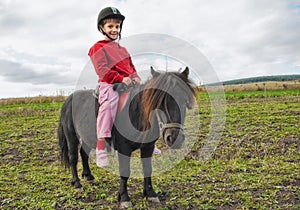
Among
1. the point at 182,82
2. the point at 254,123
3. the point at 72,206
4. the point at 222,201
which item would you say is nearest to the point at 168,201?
the point at 222,201

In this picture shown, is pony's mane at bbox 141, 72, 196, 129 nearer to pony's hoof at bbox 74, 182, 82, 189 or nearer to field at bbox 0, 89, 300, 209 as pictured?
field at bbox 0, 89, 300, 209

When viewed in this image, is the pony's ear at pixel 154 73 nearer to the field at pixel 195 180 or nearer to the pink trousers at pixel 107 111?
the pink trousers at pixel 107 111

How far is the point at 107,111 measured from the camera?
A: 3.44 metres

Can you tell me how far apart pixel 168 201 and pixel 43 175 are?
2697 mm

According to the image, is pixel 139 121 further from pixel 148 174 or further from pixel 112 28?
pixel 112 28

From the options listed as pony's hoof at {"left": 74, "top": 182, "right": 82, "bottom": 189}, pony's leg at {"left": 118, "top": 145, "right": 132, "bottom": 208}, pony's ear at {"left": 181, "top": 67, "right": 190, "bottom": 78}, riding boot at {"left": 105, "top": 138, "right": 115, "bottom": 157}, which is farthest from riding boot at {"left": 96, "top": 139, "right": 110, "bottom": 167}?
pony's ear at {"left": 181, "top": 67, "right": 190, "bottom": 78}

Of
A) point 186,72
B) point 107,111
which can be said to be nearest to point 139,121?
point 107,111

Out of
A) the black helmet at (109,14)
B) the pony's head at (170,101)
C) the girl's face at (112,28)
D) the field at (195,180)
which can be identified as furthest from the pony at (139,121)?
the black helmet at (109,14)

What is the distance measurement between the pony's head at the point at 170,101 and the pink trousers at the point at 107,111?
50cm

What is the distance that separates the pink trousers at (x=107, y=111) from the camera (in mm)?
3441

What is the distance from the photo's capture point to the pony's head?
282cm

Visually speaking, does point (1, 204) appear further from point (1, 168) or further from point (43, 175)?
point (1, 168)

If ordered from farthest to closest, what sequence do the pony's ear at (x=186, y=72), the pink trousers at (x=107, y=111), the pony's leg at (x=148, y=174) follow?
the pony's leg at (x=148, y=174) < the pink trousers at (x=107, y=111) < the pony's ear at (x=186, y=72)

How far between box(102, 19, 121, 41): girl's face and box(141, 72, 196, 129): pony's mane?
99 cm
